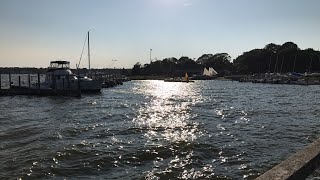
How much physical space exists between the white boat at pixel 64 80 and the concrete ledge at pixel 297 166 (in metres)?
54.3

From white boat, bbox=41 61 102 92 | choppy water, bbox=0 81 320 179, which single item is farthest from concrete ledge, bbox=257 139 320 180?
white boat, bbox=41 61 102 92

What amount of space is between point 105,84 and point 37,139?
72230mm

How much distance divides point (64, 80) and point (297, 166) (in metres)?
58.6

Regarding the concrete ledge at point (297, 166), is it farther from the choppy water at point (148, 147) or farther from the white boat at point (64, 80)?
the white boat at point (64, 80)

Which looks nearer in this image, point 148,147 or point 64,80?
point 148,147

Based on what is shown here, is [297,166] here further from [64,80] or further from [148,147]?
[64,80]

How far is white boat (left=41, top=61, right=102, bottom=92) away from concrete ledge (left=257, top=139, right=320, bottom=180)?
54.3 metres

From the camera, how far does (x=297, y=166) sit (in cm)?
433

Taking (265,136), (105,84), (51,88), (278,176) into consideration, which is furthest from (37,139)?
(105,84)

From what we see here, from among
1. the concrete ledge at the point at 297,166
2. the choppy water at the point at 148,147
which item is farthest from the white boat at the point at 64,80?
the concrete ledge at the point at 297,166

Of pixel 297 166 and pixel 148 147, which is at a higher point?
pixel 297 166

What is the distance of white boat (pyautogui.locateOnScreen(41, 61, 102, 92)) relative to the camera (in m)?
60.2

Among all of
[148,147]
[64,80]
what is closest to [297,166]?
[148,147]

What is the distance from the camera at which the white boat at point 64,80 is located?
197 ft
